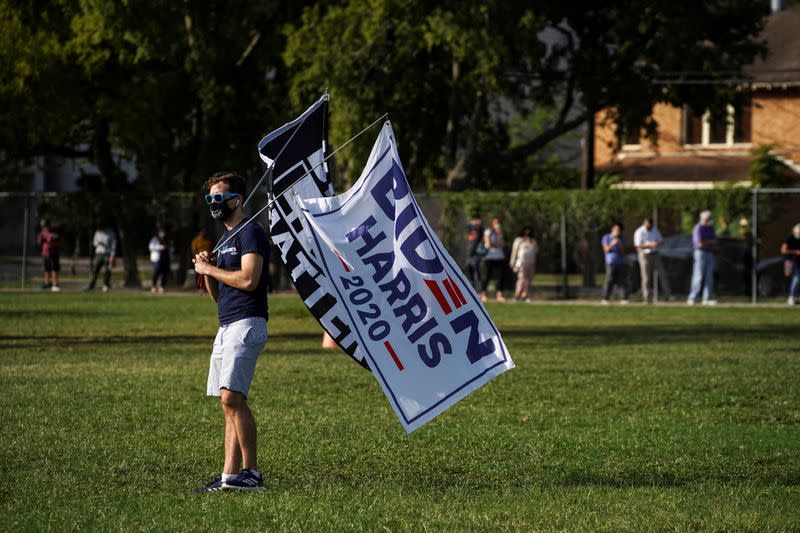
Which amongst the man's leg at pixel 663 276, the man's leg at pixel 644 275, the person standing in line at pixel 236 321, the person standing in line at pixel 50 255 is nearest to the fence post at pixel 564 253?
the man's leg at pixel 644 275

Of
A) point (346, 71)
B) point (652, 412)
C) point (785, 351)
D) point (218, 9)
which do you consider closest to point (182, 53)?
point (218, 9)

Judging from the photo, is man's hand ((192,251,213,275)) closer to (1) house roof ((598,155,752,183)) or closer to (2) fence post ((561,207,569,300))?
(2) fence post ((561,207,569,300))

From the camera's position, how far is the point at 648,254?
3519 cm

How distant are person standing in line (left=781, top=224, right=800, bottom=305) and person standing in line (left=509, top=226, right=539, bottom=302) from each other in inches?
234

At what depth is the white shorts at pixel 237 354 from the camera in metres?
8.50

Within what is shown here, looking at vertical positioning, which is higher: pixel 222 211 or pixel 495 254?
pixel 495 254

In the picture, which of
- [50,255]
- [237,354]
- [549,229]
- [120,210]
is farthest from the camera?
[120,210]

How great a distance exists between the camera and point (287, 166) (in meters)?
9.26

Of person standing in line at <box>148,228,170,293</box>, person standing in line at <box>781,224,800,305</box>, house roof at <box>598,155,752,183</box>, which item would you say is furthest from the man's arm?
house roof at <box>598,155,752,183</box>

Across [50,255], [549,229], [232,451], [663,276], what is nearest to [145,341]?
[232,451]

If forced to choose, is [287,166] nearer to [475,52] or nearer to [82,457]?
[82,457]

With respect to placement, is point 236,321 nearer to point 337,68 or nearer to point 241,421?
point 241,421

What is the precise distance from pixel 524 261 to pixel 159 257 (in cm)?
1059

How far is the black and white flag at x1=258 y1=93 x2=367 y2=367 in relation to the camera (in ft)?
29.2
